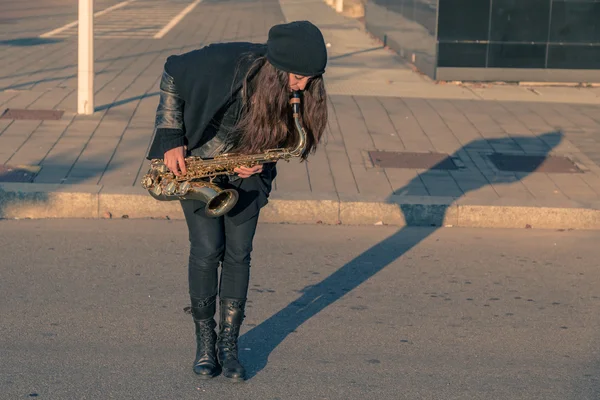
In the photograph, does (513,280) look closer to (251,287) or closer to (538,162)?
(251,287)

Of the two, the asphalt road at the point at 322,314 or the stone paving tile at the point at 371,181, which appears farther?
the stone paving tile at the point at 371,181

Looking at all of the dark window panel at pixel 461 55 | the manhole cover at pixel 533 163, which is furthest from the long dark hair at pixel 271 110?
the dark window panel at pixel 461 55

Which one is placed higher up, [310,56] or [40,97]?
[310,56]

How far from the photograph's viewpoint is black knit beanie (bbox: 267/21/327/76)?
13.8 feet

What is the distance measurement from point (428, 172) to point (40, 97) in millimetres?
5038

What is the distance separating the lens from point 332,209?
26.0 ft

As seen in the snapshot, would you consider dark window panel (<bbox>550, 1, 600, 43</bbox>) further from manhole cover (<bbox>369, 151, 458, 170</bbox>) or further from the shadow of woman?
the shadow of woman

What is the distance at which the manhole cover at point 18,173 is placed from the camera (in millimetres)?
8119

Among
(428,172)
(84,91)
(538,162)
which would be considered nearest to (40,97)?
(84,91)

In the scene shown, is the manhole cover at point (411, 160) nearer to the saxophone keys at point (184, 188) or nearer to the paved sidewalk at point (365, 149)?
the paved sidewalk at point (365, 149)

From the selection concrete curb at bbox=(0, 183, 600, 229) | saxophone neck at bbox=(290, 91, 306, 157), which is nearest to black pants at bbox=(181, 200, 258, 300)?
saxophone neck at bbox=(290, 91, 306, 157)

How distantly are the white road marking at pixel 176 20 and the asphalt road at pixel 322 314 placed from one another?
1348 centimetres

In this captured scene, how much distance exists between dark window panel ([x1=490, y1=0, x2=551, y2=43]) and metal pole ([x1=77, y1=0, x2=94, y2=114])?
6635 millimetres

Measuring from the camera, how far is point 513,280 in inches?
261
